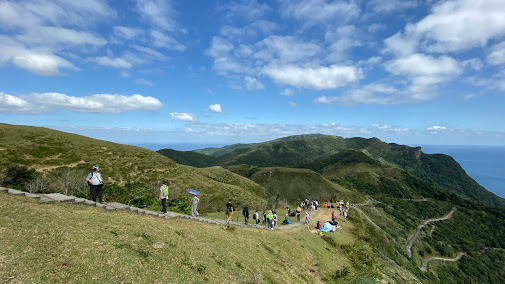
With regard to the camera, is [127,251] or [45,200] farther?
[45,200]

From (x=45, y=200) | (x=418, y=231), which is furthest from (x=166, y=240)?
(x=418, y=231)

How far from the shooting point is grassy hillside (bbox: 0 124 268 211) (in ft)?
167

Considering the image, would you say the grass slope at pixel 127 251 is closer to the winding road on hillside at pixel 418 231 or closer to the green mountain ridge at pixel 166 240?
the green mountain ridge at pixel 166 240

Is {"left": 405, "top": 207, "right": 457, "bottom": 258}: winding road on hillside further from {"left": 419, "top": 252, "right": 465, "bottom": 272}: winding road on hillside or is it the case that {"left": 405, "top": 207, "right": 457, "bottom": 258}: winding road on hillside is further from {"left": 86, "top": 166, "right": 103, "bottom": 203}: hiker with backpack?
{"left": 86, "top": 166, "right": 103, "bottom": 203}: hiker with backpack

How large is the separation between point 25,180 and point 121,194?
1670 cm

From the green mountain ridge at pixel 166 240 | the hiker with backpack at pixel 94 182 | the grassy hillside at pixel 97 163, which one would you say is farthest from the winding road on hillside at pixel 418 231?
the hiker with backpack at pixel 94 182

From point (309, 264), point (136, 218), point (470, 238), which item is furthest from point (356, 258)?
point (470, 238)

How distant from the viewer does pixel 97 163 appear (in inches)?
2399

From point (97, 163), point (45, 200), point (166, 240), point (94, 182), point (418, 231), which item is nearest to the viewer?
point (166, 240)

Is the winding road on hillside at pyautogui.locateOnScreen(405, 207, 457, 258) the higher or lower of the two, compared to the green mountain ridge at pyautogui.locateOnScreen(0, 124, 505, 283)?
lower

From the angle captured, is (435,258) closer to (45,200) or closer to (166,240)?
(166,240)

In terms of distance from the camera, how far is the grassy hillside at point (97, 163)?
51.0 metres

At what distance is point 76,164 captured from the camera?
58.5 m

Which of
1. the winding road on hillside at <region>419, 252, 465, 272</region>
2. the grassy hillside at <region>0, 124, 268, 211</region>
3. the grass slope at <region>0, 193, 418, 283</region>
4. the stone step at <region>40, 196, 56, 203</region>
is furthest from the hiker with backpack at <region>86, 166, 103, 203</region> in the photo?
the winding road on hillside at <region>419, 252, 465, 272</region>
